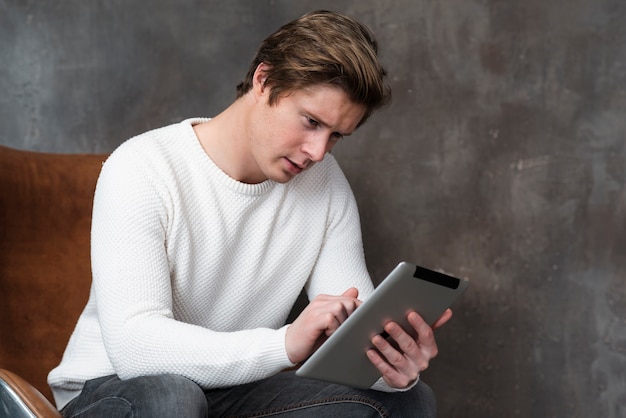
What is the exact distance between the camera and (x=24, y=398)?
1.42 meters

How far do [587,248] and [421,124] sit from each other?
21.8 inches

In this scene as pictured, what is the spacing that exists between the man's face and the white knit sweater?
132 millimetres

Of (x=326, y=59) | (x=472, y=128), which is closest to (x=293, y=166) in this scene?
(x=326, y=59)

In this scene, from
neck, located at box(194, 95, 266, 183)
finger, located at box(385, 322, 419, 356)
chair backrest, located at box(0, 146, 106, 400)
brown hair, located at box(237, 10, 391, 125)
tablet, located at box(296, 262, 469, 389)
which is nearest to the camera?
tablet, located at box(296, 262, 469, 389)

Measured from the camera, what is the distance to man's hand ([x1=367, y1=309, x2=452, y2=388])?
1.50 m

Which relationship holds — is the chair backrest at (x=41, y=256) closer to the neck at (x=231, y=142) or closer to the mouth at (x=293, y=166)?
the neck at (x=231, y=142)

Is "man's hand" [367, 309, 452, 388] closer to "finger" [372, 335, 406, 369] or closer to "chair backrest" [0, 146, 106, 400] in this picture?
"finger" [372, 335, 406, 369]

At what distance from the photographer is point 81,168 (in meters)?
2.09

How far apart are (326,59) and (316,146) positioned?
0.15 metres

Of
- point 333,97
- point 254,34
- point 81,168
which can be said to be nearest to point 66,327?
point 81,168

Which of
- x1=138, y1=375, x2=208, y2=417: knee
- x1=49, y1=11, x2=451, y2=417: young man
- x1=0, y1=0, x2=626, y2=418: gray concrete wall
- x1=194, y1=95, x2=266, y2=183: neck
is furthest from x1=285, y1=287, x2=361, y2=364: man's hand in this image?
x1=0, y1=0, x2=626, y2=418: gray concrete wall

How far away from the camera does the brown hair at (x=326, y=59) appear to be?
1623mm

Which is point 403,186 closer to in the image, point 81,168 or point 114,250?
point 81,168

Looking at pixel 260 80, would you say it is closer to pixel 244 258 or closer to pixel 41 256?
pixel 244 258
